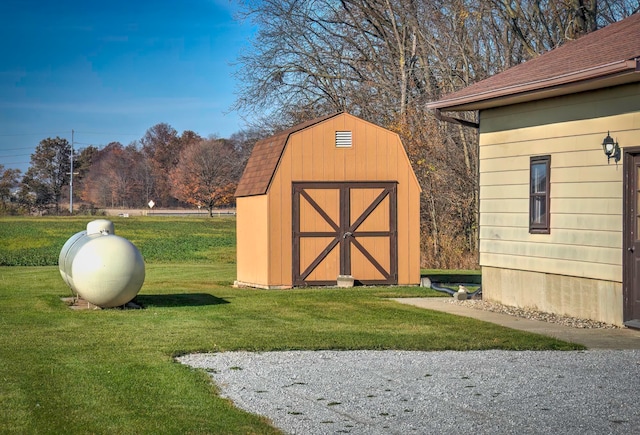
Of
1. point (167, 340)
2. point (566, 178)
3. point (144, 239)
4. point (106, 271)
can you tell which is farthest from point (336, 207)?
point (144, 239)

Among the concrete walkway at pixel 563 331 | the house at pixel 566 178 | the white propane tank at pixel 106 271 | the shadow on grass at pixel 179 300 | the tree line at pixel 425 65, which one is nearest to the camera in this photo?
the concrete walkway at pixel 563 331

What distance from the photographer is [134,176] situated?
113 metres

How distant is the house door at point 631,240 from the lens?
1303 centimetres

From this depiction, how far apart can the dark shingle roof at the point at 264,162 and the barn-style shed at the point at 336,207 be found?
44 millimetres

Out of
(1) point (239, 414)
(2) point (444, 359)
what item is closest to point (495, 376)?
(2) point (444, 359)

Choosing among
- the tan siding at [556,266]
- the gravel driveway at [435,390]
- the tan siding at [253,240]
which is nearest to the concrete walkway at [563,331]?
the gravel driveway at [435,390]

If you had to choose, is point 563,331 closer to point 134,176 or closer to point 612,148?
point 612,148

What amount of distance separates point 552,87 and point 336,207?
23.5 ft

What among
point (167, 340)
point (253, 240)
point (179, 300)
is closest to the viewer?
point (167, 340)

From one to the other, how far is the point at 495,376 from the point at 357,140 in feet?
37.2

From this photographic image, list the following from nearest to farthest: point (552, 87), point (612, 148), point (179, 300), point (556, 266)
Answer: point (612, 148), point (552, 87), point (556, 266), point (179, 300)

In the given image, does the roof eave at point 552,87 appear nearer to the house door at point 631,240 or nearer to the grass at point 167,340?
the house door at point 631,240

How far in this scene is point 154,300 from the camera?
1738 centimetres

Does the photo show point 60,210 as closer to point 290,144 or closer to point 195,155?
point 195,155
